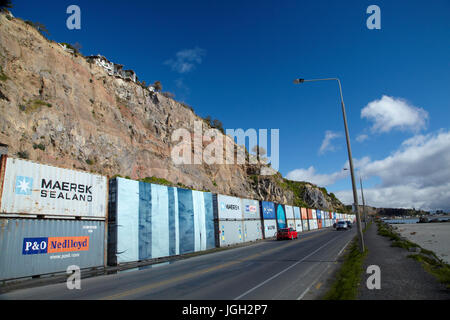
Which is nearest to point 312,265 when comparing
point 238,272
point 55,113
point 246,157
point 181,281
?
point 238,272

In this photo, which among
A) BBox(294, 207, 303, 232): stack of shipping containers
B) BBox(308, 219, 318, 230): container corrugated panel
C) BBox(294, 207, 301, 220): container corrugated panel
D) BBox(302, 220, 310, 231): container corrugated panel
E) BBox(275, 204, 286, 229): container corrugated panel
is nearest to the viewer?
BBox(275, 204, 286, 229): container corrugated panel

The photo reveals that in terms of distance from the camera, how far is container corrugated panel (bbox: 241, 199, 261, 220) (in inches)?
1342

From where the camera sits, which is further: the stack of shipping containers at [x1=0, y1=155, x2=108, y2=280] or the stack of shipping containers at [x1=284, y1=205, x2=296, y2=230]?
the stack of shipping containers at [x1=284, y1=205, x2=296, y2=230]

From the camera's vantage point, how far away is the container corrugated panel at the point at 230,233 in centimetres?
2851

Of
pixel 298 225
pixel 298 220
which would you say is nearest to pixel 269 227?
pixel 298 225

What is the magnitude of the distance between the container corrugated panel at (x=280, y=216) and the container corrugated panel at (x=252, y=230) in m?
8.46

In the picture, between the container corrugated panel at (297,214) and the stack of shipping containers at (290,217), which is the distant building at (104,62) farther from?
the container corrugated panel at (297,214)

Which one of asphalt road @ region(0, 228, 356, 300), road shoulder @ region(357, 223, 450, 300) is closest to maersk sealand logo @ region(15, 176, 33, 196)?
asphalt road @ region(0, 228, 356, 300)

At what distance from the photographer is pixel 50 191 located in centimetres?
1407

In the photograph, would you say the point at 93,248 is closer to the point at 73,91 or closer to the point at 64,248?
the point at 64,248

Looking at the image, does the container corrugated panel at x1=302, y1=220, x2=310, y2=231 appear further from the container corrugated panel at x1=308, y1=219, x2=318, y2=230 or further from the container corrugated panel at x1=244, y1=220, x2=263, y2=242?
the container corrugated panel at x1=244, y1=220, x2=263, y2=242

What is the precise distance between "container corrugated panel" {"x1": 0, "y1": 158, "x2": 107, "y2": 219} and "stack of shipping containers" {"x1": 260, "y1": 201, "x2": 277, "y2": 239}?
26.6m

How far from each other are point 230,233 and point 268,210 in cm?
1293

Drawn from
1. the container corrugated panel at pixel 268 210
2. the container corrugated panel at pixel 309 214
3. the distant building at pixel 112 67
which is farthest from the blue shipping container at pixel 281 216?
the distant building at pixel 112 67
